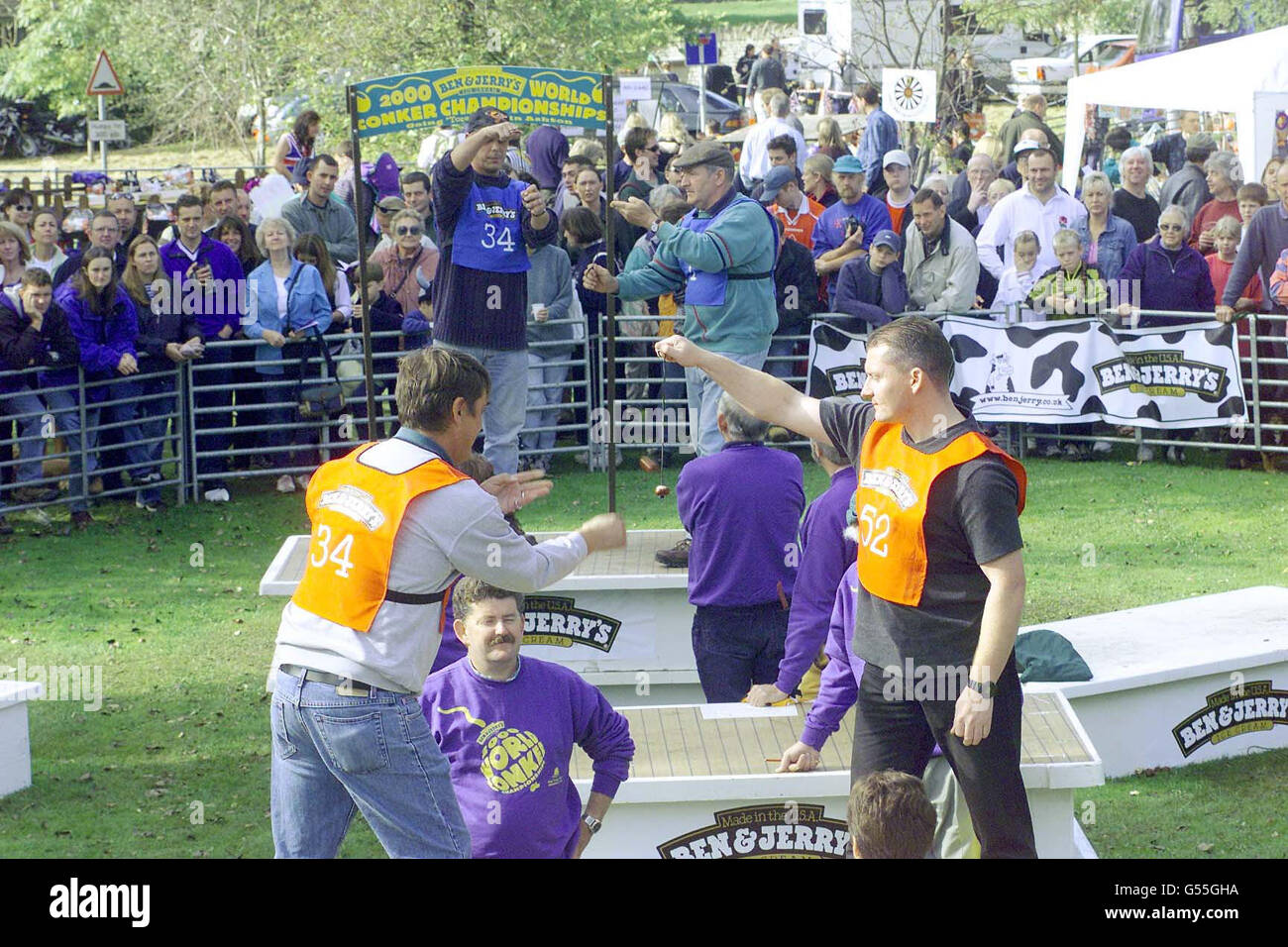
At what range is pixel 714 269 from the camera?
31.5 ft

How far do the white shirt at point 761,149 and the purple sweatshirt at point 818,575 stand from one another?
12.9 meters

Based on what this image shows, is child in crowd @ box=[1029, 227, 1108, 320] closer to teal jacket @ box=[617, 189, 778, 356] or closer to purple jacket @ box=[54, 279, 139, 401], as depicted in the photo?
teal jacket @ box=[617, 189, 778, 356]

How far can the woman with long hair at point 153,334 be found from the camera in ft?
43.3

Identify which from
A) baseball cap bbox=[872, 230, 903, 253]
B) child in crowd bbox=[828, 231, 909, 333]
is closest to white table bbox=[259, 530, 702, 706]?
child in crowd bbox=[828, 231, 909, 333]

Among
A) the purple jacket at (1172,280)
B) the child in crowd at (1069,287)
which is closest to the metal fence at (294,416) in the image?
the child in crowd at (1069,287)

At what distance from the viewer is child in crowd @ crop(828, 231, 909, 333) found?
14.4 m

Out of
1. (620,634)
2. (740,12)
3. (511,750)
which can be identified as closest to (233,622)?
(620,634)

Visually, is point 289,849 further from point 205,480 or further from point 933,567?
point 205,480

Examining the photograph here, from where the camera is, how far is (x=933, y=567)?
5324 mm

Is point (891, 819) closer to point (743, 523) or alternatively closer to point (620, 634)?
point (743, 523)

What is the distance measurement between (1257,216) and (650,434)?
5.41m

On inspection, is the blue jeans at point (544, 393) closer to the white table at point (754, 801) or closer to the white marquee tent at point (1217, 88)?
the white table at point (754, 801)

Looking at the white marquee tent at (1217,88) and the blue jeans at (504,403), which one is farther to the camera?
the white marquee tent at (1217,88)

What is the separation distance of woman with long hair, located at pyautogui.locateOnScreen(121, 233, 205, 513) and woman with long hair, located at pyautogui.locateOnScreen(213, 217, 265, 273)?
2.83 feet
